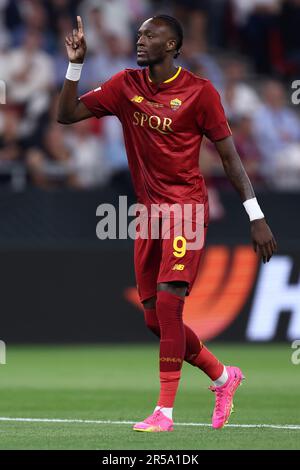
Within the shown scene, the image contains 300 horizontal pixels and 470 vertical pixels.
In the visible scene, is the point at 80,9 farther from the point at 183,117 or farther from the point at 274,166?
the point at 183,117

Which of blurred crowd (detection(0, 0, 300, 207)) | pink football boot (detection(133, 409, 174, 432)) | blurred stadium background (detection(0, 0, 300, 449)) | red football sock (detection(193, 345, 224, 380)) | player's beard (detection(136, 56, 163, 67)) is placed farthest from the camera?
blurred crowd (detection(0, 0, 300, 207))

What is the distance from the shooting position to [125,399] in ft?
32.9

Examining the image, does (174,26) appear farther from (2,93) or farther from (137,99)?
(2,93)

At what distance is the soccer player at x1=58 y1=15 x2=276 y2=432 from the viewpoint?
309 inches

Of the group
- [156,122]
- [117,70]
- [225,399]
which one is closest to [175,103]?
[156,122]

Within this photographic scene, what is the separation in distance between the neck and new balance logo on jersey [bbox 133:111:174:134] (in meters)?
0.24

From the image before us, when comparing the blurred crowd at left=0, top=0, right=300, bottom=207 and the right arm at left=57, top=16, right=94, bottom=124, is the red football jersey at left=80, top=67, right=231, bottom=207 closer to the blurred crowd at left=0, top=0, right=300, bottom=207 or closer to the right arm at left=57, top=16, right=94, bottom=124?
the right arm at left=57, top=16, right=94, bottom=124

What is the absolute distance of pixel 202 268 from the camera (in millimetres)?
14414

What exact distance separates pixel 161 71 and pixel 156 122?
0.33 metres

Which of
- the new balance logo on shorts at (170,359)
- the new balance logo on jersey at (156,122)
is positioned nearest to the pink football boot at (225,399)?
the new balance logo on shorts at (170,359)

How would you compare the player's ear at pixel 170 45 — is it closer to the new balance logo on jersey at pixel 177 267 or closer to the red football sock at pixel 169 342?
the new balance logo on jersey at pixel 177 267

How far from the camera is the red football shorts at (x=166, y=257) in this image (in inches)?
309

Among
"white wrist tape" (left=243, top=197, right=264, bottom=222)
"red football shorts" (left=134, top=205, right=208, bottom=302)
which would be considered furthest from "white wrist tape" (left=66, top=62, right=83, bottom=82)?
"white wrist tape" (left=243, top=197, right=264, bottom=222)

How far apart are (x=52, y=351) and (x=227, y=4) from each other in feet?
22.2
